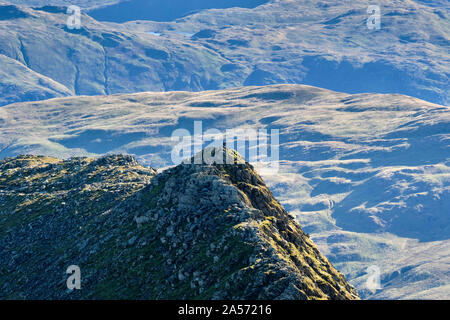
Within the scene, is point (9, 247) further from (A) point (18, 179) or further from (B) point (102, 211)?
(A) point (18, 179)

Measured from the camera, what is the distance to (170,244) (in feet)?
217

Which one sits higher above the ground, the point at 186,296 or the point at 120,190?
the point at 120,190

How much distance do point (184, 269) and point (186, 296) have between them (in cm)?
329

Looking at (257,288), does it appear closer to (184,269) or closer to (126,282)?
(184,269)

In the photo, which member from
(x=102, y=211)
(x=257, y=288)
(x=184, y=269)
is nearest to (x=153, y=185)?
(x=102, y=211)

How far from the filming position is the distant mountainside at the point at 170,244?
2315 inches

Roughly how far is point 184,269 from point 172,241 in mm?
5029

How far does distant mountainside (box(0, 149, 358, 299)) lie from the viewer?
→ 58812 millimetres

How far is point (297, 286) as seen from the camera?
55.1m

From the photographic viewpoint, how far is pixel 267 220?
67000 mm
